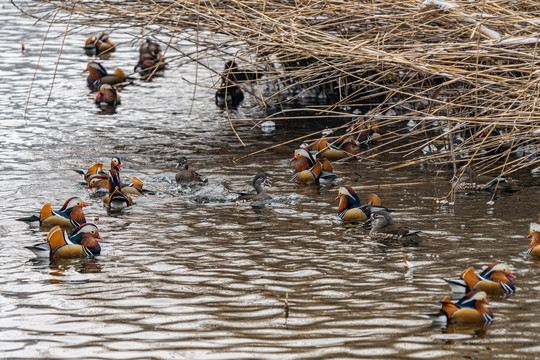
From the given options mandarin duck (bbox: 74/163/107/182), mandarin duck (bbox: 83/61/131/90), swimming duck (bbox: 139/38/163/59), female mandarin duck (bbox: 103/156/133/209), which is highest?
swimming duck (bbox: 139/38/163/59)

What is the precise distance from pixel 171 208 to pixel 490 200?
374cm

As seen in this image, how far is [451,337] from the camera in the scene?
5.75 meters

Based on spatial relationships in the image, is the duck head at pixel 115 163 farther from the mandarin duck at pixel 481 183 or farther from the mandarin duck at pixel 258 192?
the mandarin duck at pixel 481 183

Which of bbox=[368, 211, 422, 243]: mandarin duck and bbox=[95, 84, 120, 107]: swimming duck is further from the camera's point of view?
bbox=[95, 84, 120, 107]: swimming duck

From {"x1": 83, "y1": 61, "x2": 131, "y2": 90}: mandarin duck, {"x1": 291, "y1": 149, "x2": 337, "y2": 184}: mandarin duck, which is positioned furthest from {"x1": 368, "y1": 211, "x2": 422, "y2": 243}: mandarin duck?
{"x1": 83, "y1": 61, "x2": 131, "y2": 90}: mandarin duck

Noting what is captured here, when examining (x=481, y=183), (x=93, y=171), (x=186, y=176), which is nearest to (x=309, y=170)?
(x=186, y=176)

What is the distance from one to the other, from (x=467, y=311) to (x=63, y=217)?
475 centimetres

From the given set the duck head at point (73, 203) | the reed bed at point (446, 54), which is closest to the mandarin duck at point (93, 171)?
the duck head at point (73, 203)

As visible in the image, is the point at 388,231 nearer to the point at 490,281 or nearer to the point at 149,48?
the point at 490,281

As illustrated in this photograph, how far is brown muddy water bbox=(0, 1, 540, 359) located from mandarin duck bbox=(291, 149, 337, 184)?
147mm

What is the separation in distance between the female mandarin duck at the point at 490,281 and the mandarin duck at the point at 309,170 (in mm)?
4309

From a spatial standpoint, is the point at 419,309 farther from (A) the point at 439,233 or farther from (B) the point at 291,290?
(A) the point at 439,233

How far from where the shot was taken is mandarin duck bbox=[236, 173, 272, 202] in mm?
9836

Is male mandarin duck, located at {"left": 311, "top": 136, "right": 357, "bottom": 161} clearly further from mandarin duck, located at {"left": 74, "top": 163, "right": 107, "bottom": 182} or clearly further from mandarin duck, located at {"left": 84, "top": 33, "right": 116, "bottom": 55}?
mandarin duck, located at {"left": 84, "top": 33, "right": 116, "bottom": 55}
